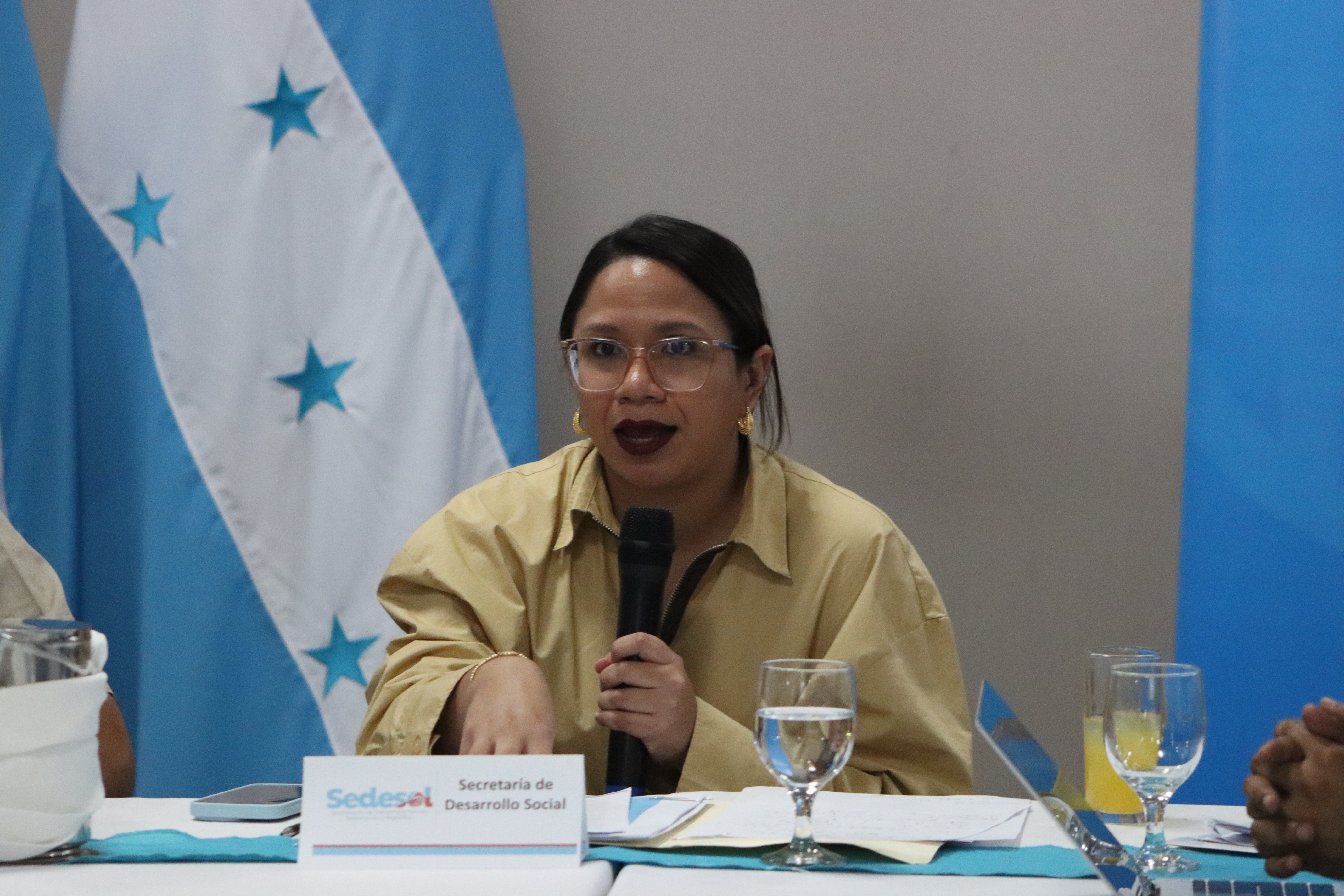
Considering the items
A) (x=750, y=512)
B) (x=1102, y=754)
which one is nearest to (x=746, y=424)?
(x=750, y=512)

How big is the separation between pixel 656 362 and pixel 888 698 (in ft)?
1.78

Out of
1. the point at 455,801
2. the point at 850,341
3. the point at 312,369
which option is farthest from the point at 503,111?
the point at 455,801

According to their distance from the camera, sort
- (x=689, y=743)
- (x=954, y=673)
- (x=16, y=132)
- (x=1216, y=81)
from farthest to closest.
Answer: (x=16, y=132), (x=1216, y=81), (x=954, y=673), (x=689, y=743)

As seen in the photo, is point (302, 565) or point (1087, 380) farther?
point (1087, 380)

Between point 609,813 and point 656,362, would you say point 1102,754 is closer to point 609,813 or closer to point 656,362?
point 609,813

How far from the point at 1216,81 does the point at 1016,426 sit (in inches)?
32.7

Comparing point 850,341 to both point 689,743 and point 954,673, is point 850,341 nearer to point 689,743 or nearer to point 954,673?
point 954,673

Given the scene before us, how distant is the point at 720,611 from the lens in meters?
1.65

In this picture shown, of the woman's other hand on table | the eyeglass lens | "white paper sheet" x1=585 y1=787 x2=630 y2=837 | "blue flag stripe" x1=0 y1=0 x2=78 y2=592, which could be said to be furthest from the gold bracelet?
"blue flag stripe" x1=0 y1=0 x2=78 y2=592

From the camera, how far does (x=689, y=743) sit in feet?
4.60

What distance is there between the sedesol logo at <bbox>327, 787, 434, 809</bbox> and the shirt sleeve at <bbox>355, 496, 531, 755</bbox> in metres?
0.50

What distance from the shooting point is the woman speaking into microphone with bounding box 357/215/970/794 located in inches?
61.0

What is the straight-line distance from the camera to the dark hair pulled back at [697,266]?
1727 millimetres

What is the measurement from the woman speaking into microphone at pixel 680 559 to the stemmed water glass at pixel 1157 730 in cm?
51
